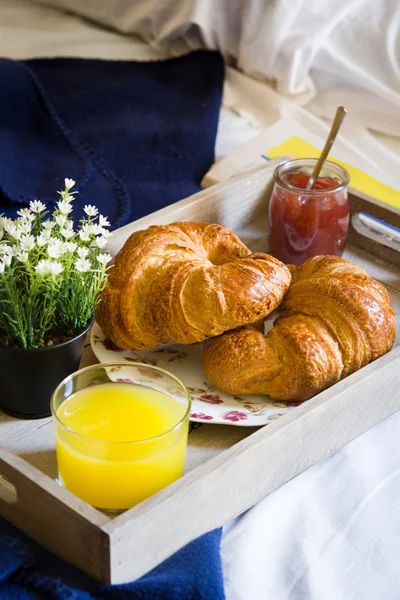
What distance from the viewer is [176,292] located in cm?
101

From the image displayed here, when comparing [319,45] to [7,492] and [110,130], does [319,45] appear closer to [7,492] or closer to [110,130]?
[110,130]

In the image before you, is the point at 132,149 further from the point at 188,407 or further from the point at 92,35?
the point at 188,407

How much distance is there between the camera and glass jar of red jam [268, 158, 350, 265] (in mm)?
1232

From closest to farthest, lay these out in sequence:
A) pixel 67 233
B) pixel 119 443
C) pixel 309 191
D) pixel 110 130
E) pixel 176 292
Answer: pixel 119 443 → pixel 67 233 → pixel 176 292 → pixel 309 191 → pixel 110 130

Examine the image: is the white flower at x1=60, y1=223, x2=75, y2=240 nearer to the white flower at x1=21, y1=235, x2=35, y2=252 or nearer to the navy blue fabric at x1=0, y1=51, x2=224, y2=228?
the white flower at x1=21, y1=235, x2=35, y2=252

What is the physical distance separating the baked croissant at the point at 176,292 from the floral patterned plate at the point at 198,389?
0.02 m

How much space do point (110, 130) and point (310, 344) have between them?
0.91 m

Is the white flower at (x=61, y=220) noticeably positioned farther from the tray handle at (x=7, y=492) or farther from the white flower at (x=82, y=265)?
the tray handle at (x=7, y=492)

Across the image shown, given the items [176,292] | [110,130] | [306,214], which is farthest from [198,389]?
[110,130]

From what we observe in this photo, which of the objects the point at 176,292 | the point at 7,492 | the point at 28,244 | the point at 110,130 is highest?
the point at 28,244

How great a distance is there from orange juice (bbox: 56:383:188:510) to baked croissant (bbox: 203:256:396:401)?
126mm

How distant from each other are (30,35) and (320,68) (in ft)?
2.24

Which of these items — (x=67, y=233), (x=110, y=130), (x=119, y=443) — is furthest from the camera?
(x=110, y=130)

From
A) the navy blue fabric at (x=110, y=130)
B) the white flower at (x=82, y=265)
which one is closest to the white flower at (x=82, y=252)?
the white flower at (x=82, y=265)
